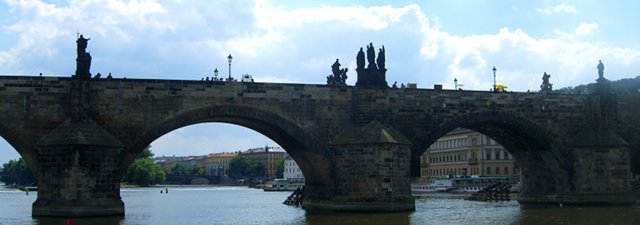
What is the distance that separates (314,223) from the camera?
103 ft

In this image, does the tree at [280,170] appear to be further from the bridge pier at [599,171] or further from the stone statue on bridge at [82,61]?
the stone statue on bridge at [82,61]

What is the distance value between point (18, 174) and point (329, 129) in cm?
13733

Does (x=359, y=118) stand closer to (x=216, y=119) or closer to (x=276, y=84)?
(x=276, y=84)

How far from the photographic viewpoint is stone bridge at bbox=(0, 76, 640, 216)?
1303 inches

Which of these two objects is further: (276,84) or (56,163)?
(276,84)

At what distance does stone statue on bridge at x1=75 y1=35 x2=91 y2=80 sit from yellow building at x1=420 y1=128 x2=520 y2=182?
65.7m

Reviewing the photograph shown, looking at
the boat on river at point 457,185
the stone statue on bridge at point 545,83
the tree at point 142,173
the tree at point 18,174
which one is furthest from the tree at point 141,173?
the stone statue on bridge at point 545,83

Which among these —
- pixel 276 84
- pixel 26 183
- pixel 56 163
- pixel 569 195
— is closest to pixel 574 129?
pixel 569 195

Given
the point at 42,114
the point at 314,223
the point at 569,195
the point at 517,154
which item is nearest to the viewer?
the point at 314,223

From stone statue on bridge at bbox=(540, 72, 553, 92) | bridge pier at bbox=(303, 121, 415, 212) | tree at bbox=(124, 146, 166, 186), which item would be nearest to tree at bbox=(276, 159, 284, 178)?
tree at bbox=(124, 146, 166, 186)

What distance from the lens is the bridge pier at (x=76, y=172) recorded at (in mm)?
32094

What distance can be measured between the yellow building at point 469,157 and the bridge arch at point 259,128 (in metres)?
56.1

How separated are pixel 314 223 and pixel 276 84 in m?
8.63

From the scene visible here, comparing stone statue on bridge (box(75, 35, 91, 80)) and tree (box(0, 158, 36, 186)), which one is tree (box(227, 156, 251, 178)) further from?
stone statue on bridge (box(75, 35, 91, 80))
